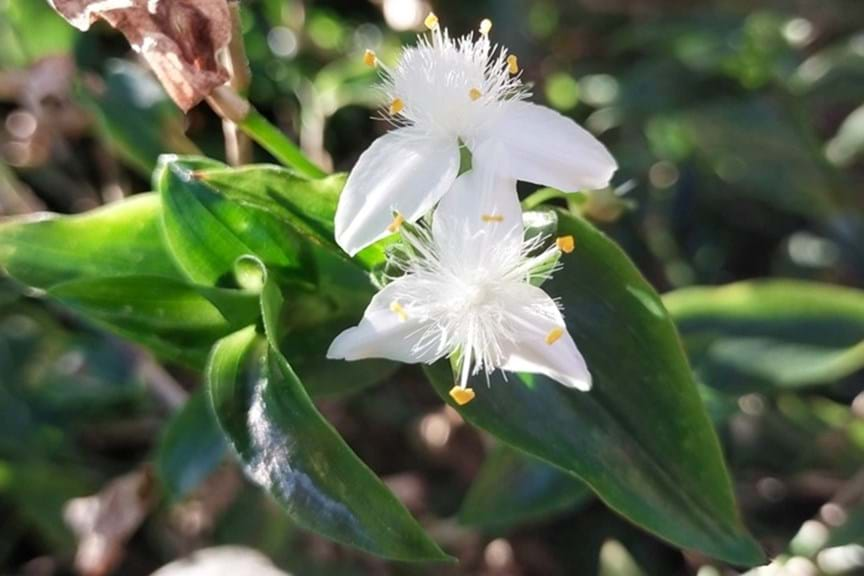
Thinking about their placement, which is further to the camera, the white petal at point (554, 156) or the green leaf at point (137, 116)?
the green leaf at point (137, 116)

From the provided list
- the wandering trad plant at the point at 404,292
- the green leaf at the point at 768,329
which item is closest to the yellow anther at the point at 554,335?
the wandering trad plant at the point at 404,292

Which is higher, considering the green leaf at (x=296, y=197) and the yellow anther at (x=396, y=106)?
the yellow anther at (x=396, y=106)

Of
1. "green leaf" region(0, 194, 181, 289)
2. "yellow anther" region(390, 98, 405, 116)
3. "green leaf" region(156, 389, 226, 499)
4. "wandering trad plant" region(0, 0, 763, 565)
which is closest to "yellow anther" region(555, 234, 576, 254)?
"wandering trad plant" region(0, 0, 763, 565)

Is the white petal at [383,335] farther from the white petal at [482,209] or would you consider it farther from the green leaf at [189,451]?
the green leaf at [189,451]

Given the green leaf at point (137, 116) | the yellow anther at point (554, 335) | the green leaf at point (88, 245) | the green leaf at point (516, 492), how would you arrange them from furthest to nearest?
1. the green leaf at point (137, 116)
2. the green leaf at point (516, 492)
3. the green leaf at point (88, 245)
4. the yellow anther at point (554, 335)

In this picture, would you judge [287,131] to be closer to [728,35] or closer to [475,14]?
[475,14]

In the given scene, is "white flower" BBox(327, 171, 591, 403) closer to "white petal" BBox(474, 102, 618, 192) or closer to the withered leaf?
"white petal" BBox(474, 102, 618, 192)

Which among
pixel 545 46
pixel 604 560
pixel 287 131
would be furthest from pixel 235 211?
pixel 545 46
